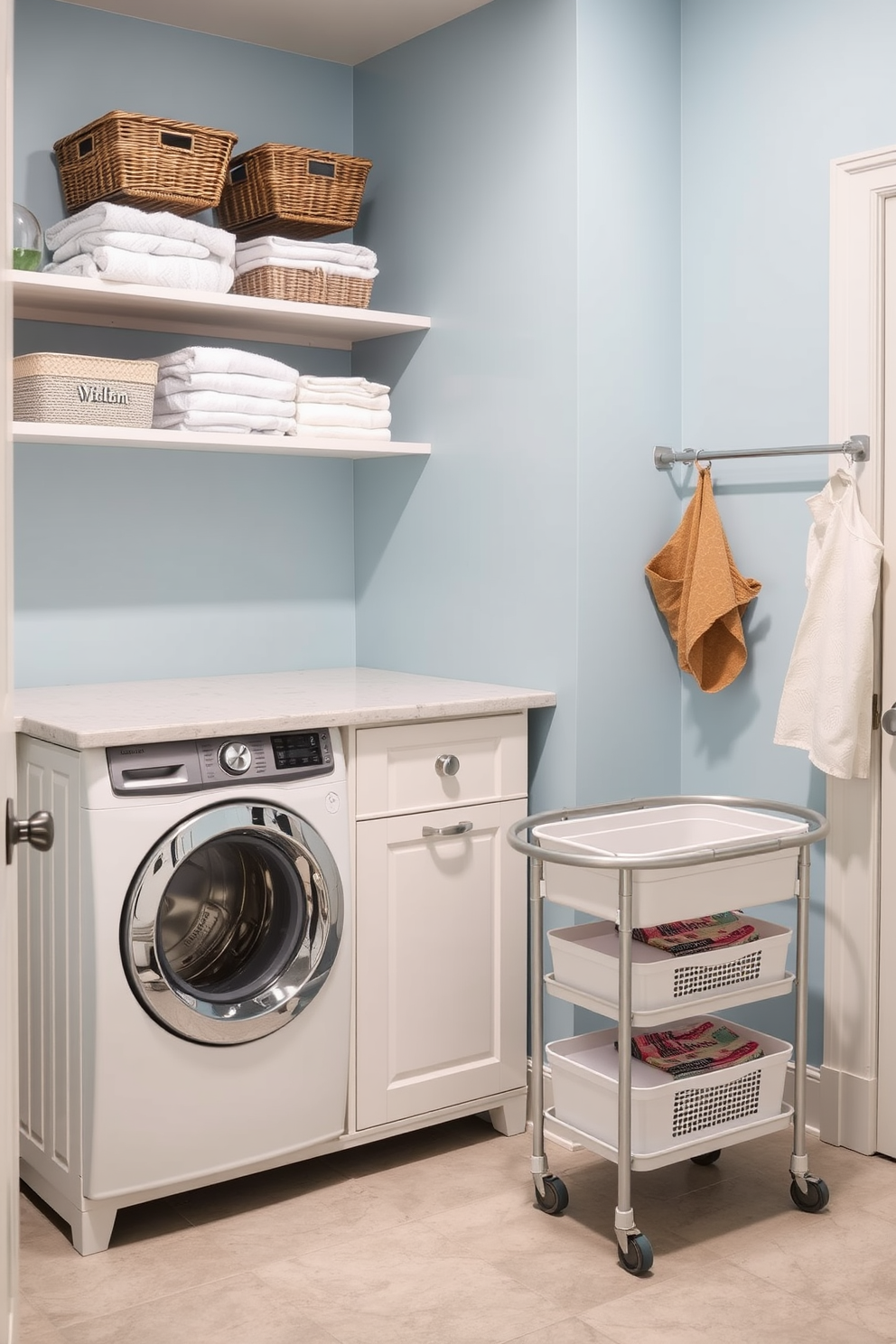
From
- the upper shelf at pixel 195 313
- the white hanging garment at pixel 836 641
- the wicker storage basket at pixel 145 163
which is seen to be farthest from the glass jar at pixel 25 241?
the white hanging garment at pixel 836 641

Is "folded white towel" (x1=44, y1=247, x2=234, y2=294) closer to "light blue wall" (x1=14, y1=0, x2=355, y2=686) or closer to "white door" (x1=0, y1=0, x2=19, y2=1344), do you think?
"light blue wall" (x1=14, y1=0, x2=355, y2=686)

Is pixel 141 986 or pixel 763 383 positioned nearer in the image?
pixel 141 986

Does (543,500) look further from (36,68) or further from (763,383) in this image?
(36,68)

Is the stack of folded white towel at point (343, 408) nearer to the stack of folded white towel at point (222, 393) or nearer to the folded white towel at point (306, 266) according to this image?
the stack of folded white towel at point (222, 393)

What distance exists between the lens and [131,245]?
2705 millimetres

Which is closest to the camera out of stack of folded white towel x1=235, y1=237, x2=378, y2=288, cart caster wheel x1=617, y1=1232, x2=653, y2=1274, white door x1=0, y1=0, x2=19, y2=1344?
white door x1=0, y1=0, x2=19, y2=1344

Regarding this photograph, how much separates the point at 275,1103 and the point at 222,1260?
0.30 meters

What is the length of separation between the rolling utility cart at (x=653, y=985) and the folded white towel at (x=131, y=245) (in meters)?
1.39

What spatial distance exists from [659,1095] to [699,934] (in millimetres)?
300

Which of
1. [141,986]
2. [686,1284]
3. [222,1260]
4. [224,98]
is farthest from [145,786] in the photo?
[224,98]

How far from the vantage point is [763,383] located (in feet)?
9.39

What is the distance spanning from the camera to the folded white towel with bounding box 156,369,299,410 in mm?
2852

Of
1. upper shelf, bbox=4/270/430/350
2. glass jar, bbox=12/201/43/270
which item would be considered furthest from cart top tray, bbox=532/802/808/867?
glass jar, bbox=12/201/43/270

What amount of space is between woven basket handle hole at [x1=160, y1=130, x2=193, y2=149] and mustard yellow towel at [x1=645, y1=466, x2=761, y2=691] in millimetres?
1299
